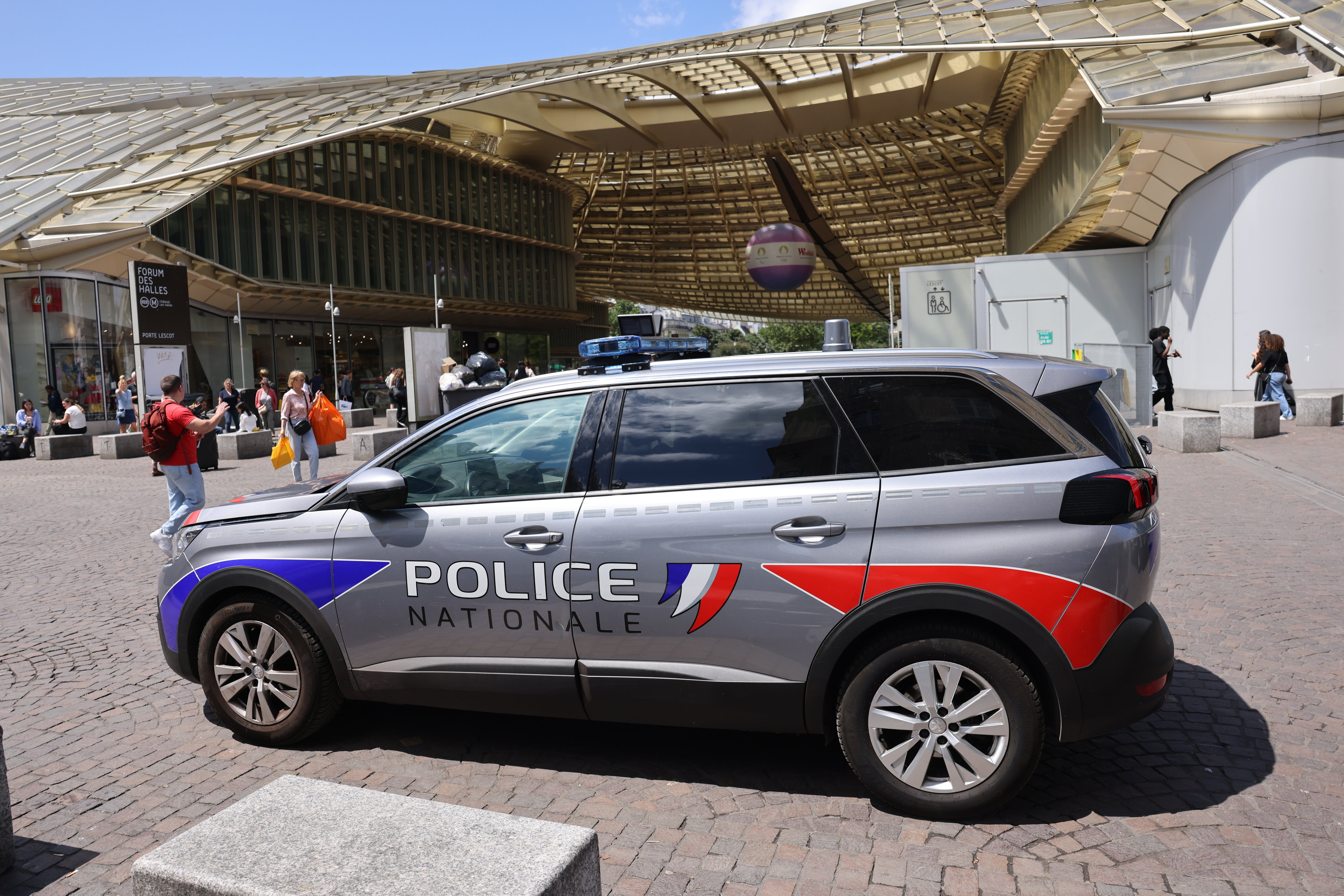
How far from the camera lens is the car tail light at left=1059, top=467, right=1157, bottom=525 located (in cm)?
345

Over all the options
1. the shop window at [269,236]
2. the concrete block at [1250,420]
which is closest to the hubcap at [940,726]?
the concrete block at [1250,420]

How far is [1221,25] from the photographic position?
60.3 feet

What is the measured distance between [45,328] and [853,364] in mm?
33218

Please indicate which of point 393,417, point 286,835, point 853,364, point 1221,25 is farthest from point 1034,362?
point 393,417

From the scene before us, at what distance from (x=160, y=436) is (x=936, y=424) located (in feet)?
24.0

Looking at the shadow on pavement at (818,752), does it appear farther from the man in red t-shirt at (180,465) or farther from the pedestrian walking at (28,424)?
the pedestrian walking at (28,424)

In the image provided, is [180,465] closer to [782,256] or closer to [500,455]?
[500,455]

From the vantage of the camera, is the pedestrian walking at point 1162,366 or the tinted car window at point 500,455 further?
the pedestrian walking at point 1162,366

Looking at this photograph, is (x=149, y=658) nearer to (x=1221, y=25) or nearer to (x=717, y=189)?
(x=1221, y=25)

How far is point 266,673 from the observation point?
441cm

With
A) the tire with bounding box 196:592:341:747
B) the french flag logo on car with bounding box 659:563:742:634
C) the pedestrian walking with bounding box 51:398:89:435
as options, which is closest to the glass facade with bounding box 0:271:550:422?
the pedestrian walking with bounding box 51:398:89:435

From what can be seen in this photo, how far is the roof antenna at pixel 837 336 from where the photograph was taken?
4332mm

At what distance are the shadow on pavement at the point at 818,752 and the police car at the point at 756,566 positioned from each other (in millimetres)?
307

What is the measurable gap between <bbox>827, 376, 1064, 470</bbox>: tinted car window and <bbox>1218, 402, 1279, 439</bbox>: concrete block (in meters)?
13.4
